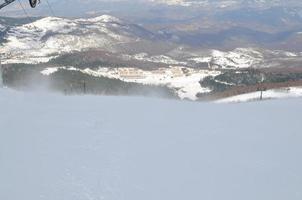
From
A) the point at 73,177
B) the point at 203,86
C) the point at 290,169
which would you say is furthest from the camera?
the point at 203,86

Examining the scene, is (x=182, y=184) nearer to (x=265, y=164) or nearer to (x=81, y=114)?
(x=265, y=164)

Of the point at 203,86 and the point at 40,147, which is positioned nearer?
the point at 40,147

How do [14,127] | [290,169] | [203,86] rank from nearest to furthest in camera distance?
[290,169] → [14,127] → [203,86]

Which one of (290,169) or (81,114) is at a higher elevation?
(81,114)

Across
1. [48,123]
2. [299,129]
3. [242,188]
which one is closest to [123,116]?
[48,123]

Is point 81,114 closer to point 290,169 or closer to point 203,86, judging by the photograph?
point 290,169

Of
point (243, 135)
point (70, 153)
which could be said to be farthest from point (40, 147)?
point (243, 135)
